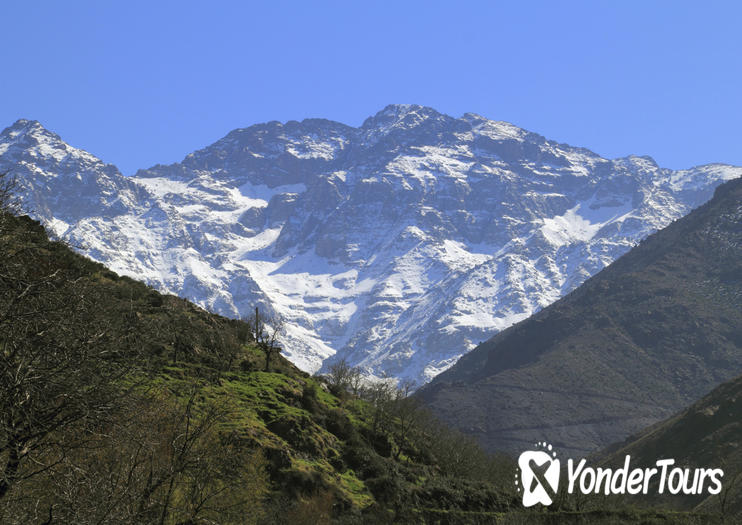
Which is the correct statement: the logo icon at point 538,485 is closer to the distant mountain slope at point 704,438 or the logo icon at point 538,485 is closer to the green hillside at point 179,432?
the green hillside at point 179,432

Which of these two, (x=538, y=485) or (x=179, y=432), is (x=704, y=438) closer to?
(x=538, y=485)

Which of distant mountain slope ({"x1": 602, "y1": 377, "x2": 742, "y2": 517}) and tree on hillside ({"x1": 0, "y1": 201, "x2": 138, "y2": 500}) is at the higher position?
distant mountain slope ({"x1": 602, "y1": 377, "x2": 742, "y2": 517})

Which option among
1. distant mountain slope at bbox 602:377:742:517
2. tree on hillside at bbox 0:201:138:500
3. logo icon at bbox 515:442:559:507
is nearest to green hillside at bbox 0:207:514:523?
tree on hillside at bbox 0:201:138:500

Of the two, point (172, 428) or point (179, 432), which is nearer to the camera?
point (179, 432)

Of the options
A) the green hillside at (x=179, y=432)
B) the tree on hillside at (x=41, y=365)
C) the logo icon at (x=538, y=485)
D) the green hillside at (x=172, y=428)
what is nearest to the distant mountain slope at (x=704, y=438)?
the green hillside at (x=179, y=432)

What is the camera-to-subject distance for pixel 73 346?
1777cm

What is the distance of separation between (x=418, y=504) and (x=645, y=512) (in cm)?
1666

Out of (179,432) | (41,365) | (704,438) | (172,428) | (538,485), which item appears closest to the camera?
(41,365)

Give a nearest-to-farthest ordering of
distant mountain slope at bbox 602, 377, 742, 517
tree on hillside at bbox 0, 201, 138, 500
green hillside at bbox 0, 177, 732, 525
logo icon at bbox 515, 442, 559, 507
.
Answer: tree on hillside at bbox 0, 201, 138, 500, green hillside at bbox 0, 177, 732, 525, logo icon at bbox 515, 442, 559, 507, distant mountain slope at bbox 602, 377, 742, 517

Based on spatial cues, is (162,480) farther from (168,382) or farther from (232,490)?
(168,382)

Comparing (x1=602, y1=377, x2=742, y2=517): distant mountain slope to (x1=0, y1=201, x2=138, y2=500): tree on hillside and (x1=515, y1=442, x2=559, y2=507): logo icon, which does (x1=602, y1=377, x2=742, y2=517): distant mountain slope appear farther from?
(x1=0, y1=201, x2=138, y2=500): tree on hillside

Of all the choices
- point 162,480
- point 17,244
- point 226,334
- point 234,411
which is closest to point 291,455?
point 234,411

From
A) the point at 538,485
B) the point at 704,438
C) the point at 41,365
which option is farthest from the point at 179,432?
the point at 704,438

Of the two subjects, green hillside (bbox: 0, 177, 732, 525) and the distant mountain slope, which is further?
the distant mountain slope
